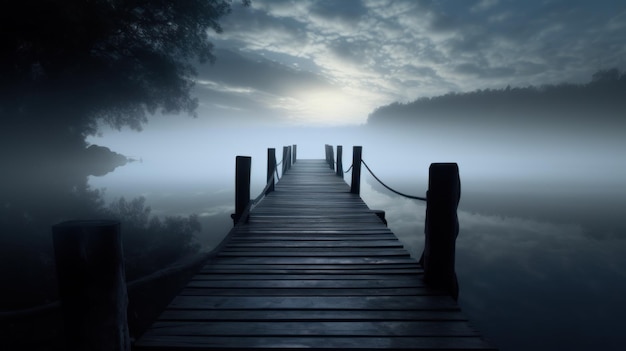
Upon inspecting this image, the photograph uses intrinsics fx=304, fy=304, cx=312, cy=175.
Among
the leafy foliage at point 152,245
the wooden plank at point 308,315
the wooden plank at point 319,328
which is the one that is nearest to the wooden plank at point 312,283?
the wooden plank at point 308,315

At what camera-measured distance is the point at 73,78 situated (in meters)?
17.1

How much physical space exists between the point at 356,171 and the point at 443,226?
640cm

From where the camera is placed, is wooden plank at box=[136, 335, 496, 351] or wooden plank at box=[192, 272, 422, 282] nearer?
wooden plank at box=[136, 335, 496, 351]

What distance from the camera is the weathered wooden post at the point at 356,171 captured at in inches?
353

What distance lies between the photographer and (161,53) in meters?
20.6

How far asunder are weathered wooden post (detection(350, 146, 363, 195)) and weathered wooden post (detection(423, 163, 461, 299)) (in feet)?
19.0

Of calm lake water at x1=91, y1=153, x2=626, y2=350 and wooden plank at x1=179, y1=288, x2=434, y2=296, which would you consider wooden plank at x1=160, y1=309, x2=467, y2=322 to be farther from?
calm lake water at x1=91, y1=153, x2=626, y2=350

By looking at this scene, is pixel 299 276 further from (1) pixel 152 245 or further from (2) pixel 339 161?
(1) pixel 152 245

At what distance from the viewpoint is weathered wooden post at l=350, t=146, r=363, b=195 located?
8977 millimetres

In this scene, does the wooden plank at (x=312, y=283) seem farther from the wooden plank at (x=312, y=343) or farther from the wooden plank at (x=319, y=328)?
the wooden plank at (x=312, y=343)

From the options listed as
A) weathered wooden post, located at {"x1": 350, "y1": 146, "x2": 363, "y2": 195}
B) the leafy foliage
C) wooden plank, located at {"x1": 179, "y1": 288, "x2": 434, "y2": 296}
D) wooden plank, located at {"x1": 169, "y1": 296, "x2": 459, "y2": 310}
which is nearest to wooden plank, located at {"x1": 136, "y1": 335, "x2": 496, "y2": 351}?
wooden plank, located at {"x1": 169, "y1": 296, "x2": 459, "y2": 310}

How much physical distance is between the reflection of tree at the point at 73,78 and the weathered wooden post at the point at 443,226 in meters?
15.5

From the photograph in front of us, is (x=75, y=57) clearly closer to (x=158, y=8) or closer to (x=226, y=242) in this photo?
(x=158, y=8)

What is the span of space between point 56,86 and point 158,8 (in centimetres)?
764
